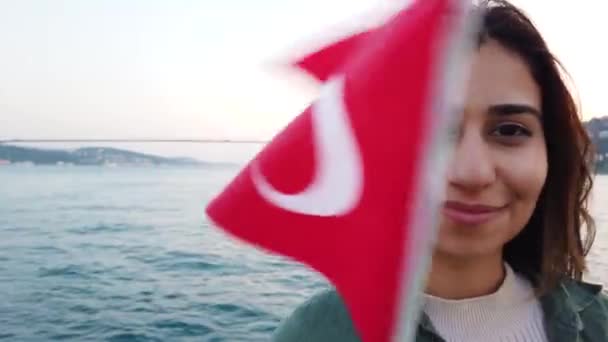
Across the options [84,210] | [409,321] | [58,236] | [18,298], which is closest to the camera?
[409,321]

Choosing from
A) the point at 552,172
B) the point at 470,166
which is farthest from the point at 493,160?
the point at 552,172

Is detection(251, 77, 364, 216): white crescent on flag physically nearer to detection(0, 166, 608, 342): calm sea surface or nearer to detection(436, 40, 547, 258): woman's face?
detection(436, 40, 547, 258): woman's face

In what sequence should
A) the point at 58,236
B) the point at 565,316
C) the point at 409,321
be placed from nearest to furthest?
the point at 409,321 < the point at 565,316 < the point at 58,236

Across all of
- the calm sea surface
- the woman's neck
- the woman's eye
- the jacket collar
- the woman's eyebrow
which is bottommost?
the calm sea surface

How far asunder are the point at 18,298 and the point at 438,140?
896 centimetres

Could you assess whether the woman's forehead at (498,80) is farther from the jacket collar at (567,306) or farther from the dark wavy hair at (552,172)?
the jacket collar at (567,306)

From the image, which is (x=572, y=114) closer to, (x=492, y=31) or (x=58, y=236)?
(x=492, y=31)

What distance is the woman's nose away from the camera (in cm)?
107

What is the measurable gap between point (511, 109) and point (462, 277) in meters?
0.36

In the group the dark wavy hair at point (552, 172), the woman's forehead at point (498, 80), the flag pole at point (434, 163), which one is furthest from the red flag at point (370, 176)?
the dark wavy hair at point (552, 172)

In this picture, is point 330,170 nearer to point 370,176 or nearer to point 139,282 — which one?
point 370,176

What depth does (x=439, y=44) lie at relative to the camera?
2.72 feet

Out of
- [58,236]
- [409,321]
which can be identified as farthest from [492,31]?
[58,236]

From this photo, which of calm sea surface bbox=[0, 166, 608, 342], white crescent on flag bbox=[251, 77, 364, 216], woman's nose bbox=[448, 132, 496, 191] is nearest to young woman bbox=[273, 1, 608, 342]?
woman's nose bbox=[448, 132, 496, 191]
